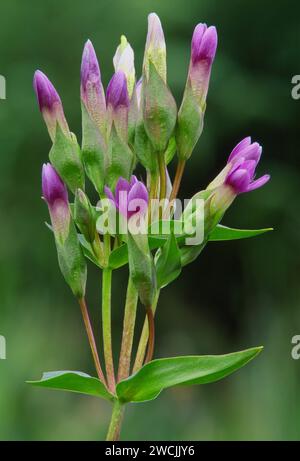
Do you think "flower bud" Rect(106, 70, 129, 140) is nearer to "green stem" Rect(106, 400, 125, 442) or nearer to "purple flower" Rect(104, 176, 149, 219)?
"purple flower" Rect(104, 176, 149, 219)

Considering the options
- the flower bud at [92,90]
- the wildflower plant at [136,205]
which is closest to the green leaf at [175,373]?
the wildflower plant at [136,205]

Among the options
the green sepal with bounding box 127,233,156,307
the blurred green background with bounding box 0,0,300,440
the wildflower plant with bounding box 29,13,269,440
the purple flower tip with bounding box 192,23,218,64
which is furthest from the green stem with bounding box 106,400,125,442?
the blurred green background with bounding box 0,0,300,440

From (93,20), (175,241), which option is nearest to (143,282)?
(175,241)

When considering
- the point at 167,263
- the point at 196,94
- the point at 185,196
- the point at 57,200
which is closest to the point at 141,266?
the point at 167,263

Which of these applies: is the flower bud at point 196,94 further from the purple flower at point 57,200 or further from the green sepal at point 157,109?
the purple flower at point 57,200

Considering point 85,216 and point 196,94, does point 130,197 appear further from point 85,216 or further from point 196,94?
point 196,94

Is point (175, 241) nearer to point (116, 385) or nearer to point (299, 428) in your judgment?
point (116, 385)

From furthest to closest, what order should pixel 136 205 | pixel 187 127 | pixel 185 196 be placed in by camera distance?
Answer: pixel 185 196, pixel 187 127, pixel 136 205
